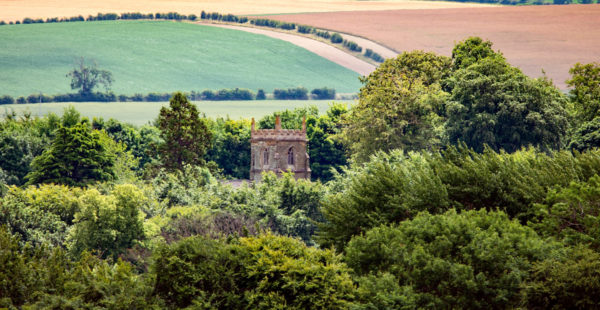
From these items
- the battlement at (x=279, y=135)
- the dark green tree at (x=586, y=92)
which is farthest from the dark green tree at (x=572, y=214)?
the battlement at (x=279, y=135)

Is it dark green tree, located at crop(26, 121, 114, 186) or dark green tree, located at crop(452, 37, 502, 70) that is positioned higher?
dark green tree, located at crop(452, 37, 502, 70)

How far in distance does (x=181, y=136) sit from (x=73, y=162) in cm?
1090

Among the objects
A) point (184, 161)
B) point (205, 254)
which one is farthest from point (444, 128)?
point (205, 254)

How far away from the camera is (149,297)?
→ 45.1 metres

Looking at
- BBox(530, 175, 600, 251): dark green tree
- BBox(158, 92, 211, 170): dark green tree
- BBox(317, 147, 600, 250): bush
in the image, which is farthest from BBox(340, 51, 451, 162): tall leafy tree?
BBox(530, 175, 600, 251): dark green tree

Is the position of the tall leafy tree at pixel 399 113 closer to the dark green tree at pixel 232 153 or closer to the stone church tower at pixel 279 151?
the stone church tower at pixel 279 151

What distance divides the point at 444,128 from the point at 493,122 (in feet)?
18.5

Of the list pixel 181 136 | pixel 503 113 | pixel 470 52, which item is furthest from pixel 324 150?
pixel 503 113

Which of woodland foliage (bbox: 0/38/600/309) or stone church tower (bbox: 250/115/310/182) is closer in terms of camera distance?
woodland foliage (bbox: 0/38/600/309)

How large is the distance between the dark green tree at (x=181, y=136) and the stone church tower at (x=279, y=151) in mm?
11563

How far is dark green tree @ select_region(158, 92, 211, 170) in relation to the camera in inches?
4321

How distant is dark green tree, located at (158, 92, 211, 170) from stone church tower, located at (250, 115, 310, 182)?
455 inches

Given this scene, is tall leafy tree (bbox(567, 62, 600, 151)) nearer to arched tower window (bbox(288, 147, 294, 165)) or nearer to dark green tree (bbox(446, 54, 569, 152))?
dark green tree (bbox(446, 54, 569, 152))

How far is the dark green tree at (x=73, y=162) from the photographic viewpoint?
106688mm
